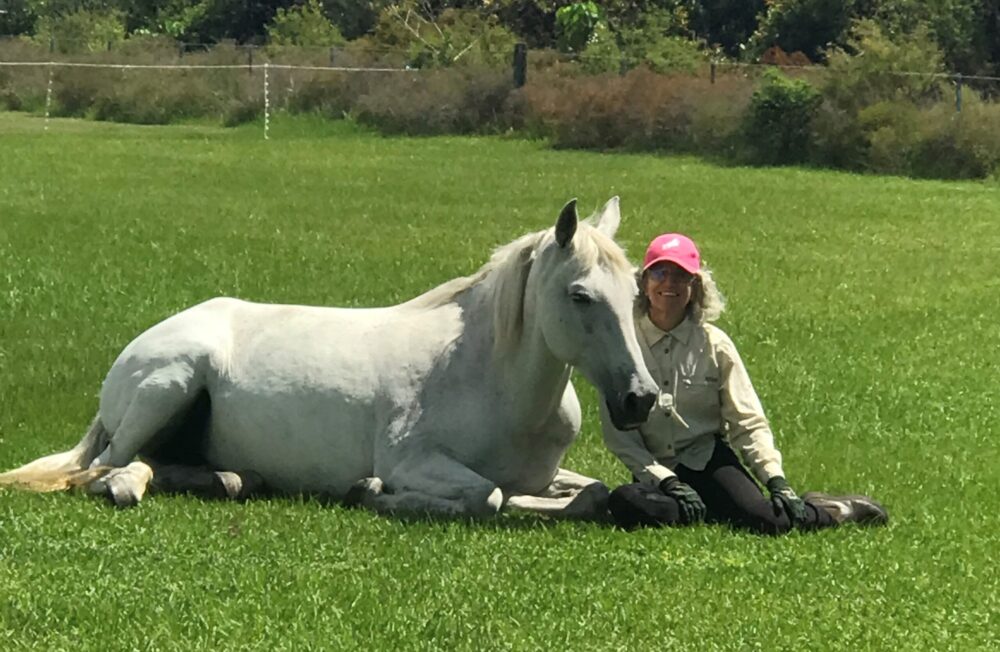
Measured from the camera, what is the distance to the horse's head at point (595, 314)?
18.6ft

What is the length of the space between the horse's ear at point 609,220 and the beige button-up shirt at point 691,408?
1.51 feet

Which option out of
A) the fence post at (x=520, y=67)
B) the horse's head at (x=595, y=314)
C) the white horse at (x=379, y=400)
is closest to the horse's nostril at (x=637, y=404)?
the horse's head at (x=595, y=314)

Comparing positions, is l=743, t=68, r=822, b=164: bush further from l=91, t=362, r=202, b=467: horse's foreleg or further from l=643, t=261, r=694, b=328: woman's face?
l=91, t=362, r=202, b=467: horse's foreleg

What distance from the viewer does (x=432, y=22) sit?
49281mm

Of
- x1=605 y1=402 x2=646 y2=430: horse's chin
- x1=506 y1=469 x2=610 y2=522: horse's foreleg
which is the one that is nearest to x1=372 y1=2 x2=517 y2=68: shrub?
x1=506 y1=469 x2=610 y2=522: horse's foreleg

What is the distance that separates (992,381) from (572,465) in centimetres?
371

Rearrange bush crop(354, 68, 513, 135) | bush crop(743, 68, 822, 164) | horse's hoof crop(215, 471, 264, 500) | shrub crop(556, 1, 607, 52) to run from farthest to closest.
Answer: shrub crop(556, 1, 607, 52)
bush crop(354, 68, 513, 135)
bush crop(743, 68, 822, 164)
horse's hoof crop(215, 471, 264, 500)

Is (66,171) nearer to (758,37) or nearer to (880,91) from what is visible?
(880,91)

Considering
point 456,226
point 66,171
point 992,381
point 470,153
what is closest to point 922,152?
point 470,153

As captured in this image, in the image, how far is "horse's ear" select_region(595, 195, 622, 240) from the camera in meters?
6.20

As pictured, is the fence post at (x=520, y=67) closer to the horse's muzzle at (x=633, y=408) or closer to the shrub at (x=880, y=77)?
the shrub at (x=880, y=77)

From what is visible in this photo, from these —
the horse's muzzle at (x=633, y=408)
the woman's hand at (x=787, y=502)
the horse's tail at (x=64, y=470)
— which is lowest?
the horse's tail at (x=64, y=470)

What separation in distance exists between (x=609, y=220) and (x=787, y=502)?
137 centimetres

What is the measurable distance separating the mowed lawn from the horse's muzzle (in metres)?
0.52
